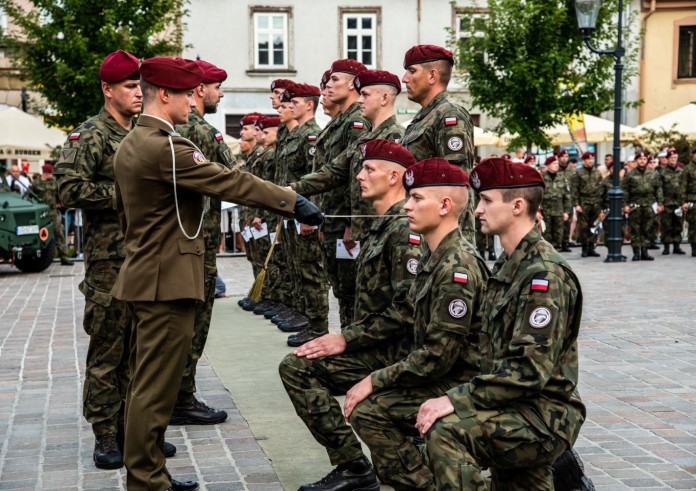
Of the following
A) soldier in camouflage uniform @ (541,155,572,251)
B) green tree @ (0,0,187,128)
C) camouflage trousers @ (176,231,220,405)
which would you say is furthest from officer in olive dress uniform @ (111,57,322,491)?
green tree @ (0,0,187,128)

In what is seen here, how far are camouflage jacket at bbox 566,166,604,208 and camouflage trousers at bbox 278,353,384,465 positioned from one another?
17192 millimetres

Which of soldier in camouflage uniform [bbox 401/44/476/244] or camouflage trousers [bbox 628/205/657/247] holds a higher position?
soldier in camouflage uniform [bbox 401/44/476/244]

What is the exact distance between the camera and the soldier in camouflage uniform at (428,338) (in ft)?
15.6

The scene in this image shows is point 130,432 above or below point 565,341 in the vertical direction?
below

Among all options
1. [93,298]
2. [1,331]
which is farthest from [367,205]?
[1,331]

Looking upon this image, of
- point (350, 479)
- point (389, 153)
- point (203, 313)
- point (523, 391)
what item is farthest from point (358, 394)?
point (203, 313)

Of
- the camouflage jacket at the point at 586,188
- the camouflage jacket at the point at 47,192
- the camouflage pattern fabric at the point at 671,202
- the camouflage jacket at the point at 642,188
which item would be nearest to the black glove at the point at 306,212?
the camouflage jacket at the point at 47,192

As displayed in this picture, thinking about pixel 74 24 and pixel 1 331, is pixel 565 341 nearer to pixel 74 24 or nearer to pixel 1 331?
pixel 1 331

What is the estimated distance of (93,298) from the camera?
608 cm

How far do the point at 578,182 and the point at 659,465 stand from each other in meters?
16.8

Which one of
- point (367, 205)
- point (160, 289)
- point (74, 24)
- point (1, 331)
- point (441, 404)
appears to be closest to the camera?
point (441, 404)

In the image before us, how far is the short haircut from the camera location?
4.36m

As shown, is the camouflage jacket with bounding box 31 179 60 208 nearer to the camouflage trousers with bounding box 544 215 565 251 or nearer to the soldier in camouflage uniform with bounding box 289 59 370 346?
the camouflage trousers with bounding box 544 215 565 251

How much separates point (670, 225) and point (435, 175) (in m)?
17.8
